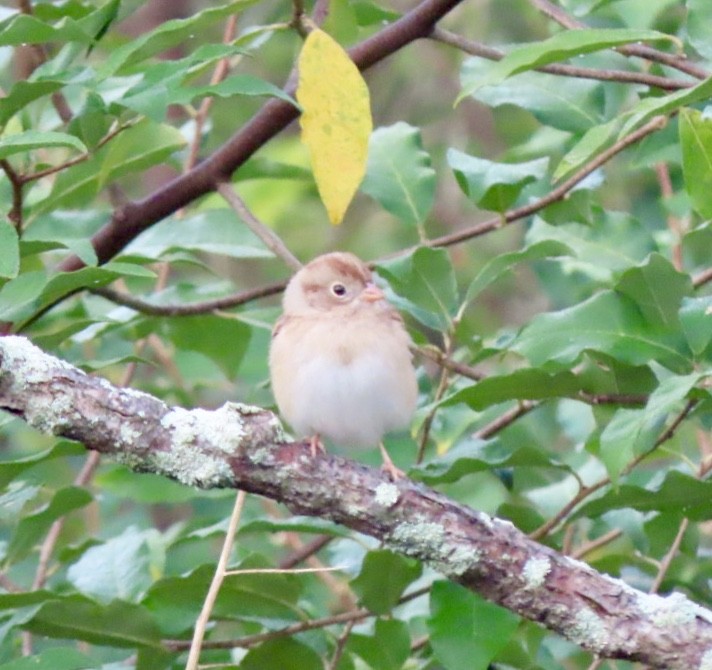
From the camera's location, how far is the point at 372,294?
397 cm

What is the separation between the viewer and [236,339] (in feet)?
13.2

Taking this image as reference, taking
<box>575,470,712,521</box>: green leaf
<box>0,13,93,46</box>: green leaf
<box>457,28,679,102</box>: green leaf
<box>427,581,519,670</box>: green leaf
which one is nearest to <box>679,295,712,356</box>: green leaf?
<box>575,470,712,521</box>: green leaf

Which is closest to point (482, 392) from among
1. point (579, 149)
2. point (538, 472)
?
point (579, 149)

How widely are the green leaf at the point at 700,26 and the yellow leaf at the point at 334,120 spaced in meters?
0.73

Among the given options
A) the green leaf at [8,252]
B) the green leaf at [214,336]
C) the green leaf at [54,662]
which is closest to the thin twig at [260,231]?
the green leaf at [214,336]

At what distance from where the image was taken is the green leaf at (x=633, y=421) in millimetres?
2490

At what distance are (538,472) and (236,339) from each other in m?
1.00

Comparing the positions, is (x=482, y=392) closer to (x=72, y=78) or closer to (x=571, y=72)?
(x=571, y=72)

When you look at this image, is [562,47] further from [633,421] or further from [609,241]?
[609,241]

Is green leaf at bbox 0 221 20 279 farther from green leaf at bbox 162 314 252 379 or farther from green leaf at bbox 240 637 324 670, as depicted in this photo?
green leaf at bbox 162 314 252 379

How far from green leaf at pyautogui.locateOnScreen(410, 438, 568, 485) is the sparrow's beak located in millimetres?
823

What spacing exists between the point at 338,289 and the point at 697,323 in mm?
1488

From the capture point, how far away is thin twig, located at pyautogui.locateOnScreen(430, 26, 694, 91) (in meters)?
3.12

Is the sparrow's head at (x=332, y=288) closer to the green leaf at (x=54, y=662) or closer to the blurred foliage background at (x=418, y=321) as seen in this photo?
the blurred foliage background at (x=418, y=321)
